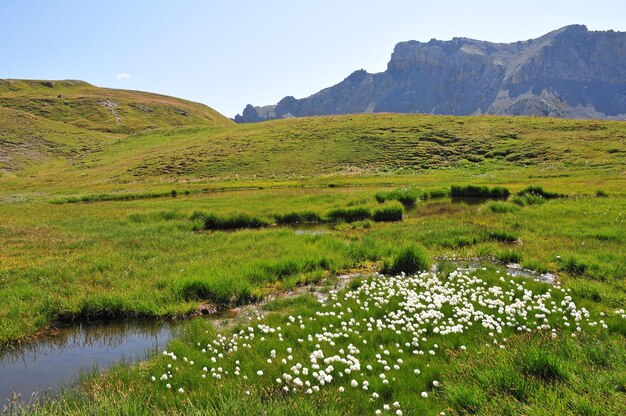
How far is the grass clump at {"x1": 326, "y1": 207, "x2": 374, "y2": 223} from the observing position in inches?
1241

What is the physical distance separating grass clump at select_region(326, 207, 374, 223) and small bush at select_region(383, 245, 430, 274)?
13.6 metres

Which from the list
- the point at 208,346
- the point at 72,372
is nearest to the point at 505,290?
the point at 208,346

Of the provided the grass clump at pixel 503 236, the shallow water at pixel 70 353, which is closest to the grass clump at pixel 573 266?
the grass clump at pixel 503 236

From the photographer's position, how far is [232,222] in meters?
30.6

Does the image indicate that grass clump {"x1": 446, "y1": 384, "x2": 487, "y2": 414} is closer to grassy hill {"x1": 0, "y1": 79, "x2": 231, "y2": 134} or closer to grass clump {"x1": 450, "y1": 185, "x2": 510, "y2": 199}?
grass clump {"x1": 450, "y1": 185, "x2": 510, "y2": 199}

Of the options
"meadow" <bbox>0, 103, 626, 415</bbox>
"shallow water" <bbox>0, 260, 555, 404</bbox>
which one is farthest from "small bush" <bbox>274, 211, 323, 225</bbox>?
"shallow water" <bbox>0, 260, 555, 404</bbox>

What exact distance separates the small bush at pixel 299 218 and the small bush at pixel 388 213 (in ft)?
14.8

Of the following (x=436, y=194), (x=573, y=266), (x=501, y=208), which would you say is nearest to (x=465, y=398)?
(x=573, y=266)

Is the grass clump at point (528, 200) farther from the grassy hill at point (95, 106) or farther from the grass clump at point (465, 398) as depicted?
the grassy hill at point (95, 106)

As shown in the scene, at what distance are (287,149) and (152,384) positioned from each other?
80243 millimetres

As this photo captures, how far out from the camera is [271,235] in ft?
79.4

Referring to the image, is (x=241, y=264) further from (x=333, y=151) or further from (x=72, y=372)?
(x=333, y=151)

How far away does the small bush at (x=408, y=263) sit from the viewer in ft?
57.1

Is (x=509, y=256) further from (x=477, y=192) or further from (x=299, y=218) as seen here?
(x=477, y=192)
